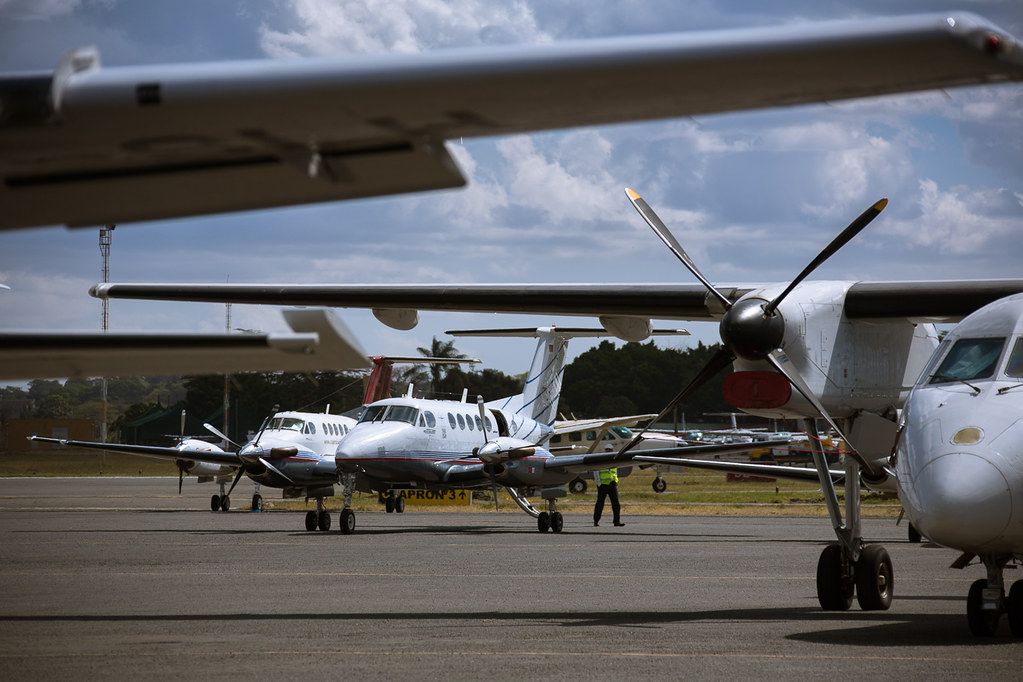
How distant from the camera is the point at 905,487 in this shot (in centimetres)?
937

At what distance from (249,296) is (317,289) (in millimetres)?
700

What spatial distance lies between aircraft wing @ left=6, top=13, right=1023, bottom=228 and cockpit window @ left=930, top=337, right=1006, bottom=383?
7.57m

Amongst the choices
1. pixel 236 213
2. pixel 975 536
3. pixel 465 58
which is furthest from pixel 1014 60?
pixel 975 536

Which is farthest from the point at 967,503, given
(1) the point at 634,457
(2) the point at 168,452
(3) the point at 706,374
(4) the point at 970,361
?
(2) the point at 168,452

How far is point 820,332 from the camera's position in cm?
1206

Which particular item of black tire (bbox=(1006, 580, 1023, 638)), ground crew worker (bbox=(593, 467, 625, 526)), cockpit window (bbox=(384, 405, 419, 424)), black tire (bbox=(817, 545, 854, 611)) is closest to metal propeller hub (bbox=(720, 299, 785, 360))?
black tire (bbox=(817, 545, 854, 611))

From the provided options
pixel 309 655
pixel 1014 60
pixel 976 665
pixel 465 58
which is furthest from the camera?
pixel 309 655

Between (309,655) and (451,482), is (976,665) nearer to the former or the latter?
(309,655)

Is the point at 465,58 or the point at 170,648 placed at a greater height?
the point at 465,58

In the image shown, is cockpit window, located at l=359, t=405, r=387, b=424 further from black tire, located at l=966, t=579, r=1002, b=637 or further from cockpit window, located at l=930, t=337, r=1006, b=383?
black tire, located at l=966, t=579, r=1002, b=637

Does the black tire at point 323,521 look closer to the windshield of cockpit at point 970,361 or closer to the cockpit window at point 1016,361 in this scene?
the windshield of cockpit at point 970,361

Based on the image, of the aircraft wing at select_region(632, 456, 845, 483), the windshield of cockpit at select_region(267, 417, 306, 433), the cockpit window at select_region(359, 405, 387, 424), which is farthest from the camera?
the windshield of cockpit at select_region(267, 417, 306, 433)

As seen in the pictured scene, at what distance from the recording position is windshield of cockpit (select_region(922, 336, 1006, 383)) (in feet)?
31.9

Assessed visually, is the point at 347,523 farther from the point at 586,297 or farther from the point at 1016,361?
the point at 1016,361
